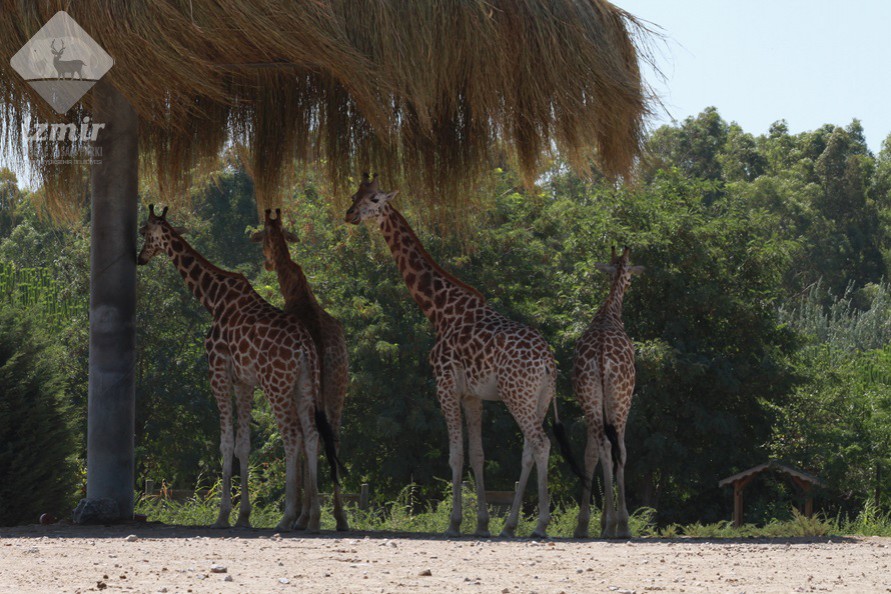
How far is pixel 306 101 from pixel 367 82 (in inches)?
92.3

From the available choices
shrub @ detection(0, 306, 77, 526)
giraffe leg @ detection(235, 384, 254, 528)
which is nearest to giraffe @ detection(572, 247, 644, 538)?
giraffe leg @ detection(235, 384, 254, 528)

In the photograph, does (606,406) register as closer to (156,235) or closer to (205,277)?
(205,277)

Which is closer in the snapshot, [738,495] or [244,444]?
[244,444]

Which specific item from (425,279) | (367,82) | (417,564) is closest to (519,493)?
(425,279)

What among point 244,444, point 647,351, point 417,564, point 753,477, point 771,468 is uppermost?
point 647,351

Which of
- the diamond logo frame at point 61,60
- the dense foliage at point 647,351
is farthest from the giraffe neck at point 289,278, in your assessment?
the dense foliage at point 647,351

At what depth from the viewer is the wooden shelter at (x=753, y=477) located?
1634 cm

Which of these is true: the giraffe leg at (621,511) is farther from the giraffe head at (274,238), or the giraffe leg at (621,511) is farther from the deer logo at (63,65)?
the deer logo at (63,65)

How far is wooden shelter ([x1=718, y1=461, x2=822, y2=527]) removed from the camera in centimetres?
1634

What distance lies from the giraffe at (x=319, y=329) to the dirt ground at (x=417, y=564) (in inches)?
51.7

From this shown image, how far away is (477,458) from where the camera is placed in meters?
8.61

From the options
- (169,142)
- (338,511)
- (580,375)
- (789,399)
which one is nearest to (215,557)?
(338,511)

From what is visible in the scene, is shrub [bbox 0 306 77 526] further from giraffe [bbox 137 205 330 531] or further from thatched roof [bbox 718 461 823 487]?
thatched roof [bbox 718 461 823 487]

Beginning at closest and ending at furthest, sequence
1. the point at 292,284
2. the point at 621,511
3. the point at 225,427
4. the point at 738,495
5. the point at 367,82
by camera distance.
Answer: the point at 367,82 < the point at 621,511 < the point at 225,427 < the point at 292,284 < the point at 738,495
